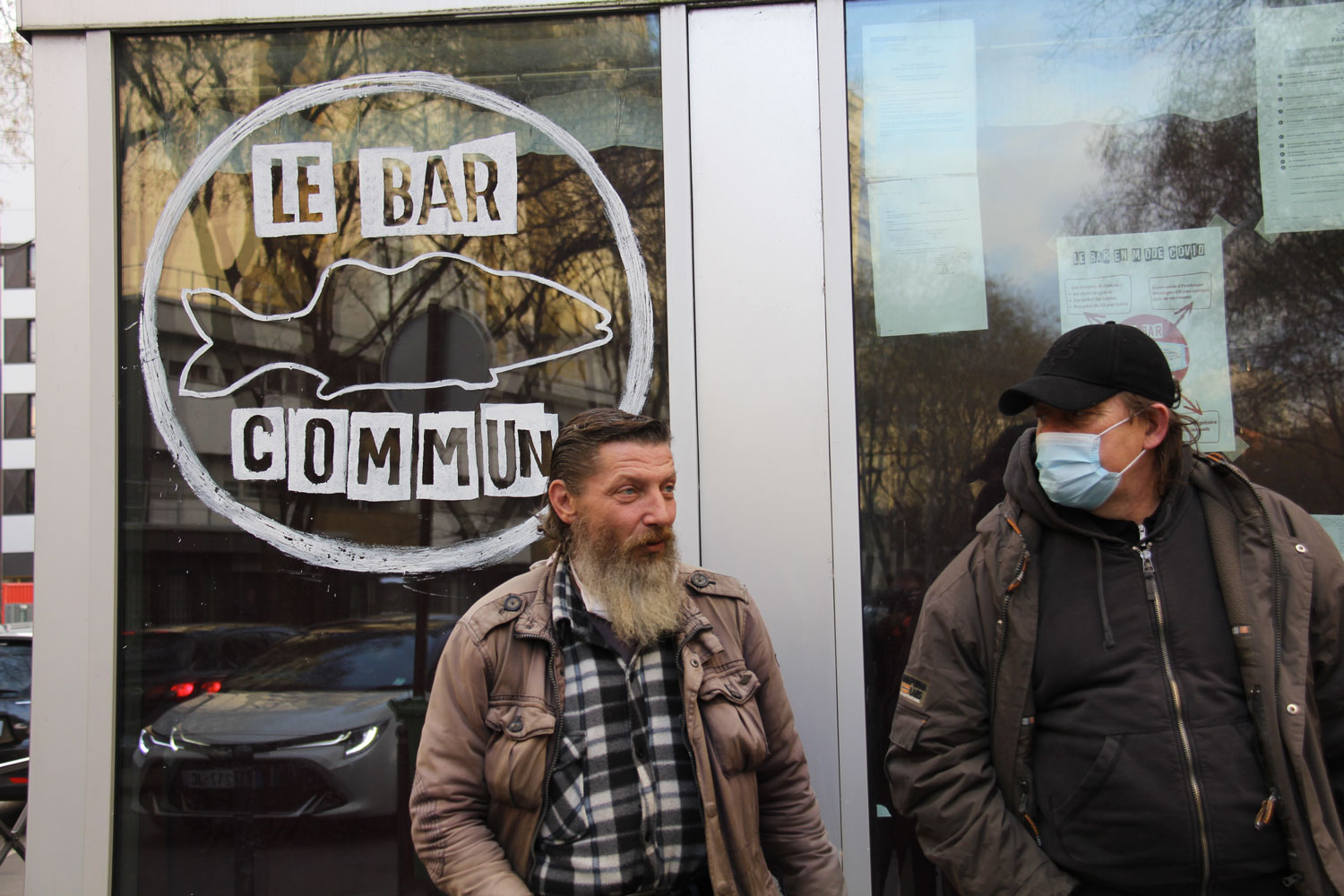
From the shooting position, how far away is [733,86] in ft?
10.4

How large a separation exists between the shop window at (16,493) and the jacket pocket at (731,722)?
44.8 metres

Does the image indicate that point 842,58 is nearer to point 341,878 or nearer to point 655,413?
point 655,413

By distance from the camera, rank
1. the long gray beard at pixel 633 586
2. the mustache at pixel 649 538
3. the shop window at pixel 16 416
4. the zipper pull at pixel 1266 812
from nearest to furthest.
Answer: the zipper pull at pixel 1266 812 < the long gray beard at pixel 633 586 < the mustache at pixel 649 538 < the shop window at pixel 16 416

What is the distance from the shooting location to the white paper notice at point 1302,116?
311cm

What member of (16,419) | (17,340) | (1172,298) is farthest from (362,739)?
(17,340)

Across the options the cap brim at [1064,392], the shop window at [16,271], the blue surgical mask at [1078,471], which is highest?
Answer: the shop window at [16,271]

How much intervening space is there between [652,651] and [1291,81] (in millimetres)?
2760

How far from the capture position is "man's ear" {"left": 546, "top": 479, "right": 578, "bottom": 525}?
2467 mm

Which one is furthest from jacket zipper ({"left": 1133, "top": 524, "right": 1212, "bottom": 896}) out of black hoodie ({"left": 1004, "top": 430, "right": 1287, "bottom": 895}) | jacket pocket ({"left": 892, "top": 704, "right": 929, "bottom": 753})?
jacket pocket ({"left": 892, "top": 704, "right": 929, "bottom": 753})

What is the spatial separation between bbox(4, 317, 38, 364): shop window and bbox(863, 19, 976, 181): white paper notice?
4531 cm

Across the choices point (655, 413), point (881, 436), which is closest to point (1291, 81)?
point (881, 436)

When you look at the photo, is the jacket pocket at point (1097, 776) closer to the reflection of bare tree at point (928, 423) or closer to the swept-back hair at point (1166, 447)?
the swept-back hair at point (1166, 447)

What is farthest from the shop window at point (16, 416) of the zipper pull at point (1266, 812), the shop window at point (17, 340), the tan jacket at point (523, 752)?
the zipper pull at point (1266, 812)

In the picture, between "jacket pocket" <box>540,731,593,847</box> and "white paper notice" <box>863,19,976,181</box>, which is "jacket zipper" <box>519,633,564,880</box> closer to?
"jacket pocket" <box>540,731,593,847</box>
